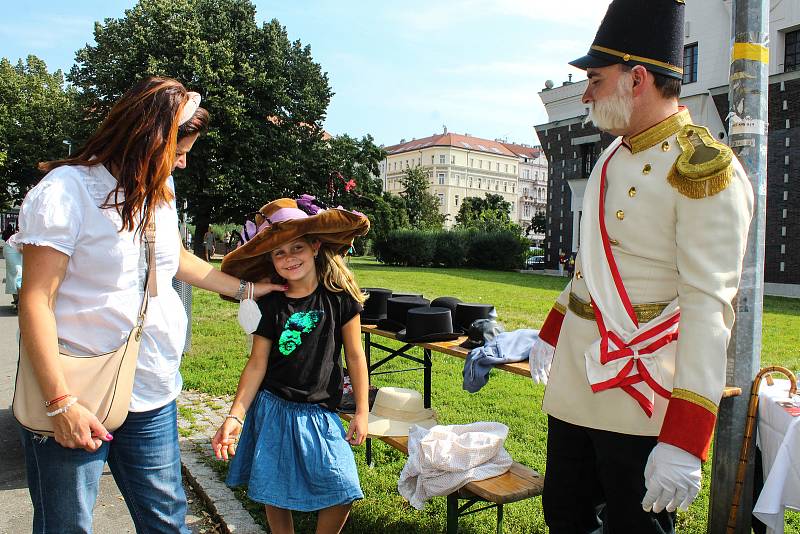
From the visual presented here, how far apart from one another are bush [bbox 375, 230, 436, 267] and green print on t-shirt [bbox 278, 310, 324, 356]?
123ft

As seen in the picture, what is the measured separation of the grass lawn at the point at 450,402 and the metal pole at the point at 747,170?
1344 mm

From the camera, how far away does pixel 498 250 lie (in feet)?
134

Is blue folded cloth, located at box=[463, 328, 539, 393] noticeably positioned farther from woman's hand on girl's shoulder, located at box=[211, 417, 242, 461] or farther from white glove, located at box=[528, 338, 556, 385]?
woman's hand on girl's shoulder, located at box=[211, 417, 242, 461]

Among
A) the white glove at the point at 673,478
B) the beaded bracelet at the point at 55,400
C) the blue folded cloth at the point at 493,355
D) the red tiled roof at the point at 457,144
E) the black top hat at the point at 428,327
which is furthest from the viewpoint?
the red tiled roof at the point at 457,144

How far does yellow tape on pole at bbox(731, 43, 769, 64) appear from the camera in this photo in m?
3.07

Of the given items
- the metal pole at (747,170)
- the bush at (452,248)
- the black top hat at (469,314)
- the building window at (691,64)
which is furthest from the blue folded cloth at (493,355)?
the bush at (452,248)

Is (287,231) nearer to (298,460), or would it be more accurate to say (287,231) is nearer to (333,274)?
(333,274)

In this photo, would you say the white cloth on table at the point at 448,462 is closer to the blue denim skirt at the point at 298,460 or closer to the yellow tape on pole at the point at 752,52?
the blue denim skirt at the point at 298,460

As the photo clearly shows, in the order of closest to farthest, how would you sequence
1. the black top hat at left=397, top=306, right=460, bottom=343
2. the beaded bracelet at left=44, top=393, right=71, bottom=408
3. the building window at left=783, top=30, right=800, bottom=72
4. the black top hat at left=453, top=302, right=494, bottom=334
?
the beaded bracelet at left=44, top=393, right=71, bottom=408 < the black top hat at left=397, top=306, right=460, bottom=343 < the black top hat at left=453, top=302, right=494, bottom=334 < the building window at left=783, top=30, right=800, bottom=72

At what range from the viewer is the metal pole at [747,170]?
3064 mm

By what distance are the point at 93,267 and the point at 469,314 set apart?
316cm

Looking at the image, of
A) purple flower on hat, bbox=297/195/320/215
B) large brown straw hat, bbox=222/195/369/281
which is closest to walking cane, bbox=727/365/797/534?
large brown straw hat, bbox=222/195/369/281

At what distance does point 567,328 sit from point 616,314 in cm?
28

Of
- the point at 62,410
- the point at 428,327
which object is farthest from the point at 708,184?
the point at 428,327
